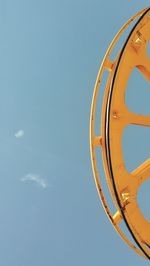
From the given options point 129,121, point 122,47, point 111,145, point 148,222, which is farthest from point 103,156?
point 122,47

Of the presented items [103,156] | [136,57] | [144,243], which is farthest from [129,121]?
[144,243]

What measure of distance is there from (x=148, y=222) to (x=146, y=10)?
442cm

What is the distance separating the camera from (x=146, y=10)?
7.38 meters

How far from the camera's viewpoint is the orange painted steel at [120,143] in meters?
Result: 6.09

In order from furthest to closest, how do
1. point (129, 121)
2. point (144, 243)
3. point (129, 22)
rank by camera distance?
point (129, 22), point (129, 121), point (144, 243)

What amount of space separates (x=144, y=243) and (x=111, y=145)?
1.85 metres

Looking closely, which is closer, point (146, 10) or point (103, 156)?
point (103, 156)

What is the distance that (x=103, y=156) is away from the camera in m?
6.48

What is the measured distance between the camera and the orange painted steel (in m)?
6.09

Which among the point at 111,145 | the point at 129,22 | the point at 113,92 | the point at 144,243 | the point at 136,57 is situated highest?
the point at 129,22

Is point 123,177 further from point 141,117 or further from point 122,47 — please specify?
point 122,47

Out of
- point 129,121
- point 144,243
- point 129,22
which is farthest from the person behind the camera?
point 129,22

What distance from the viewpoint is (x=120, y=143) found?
6.44 meters

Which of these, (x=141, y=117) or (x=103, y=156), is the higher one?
(x=141, y=117)
